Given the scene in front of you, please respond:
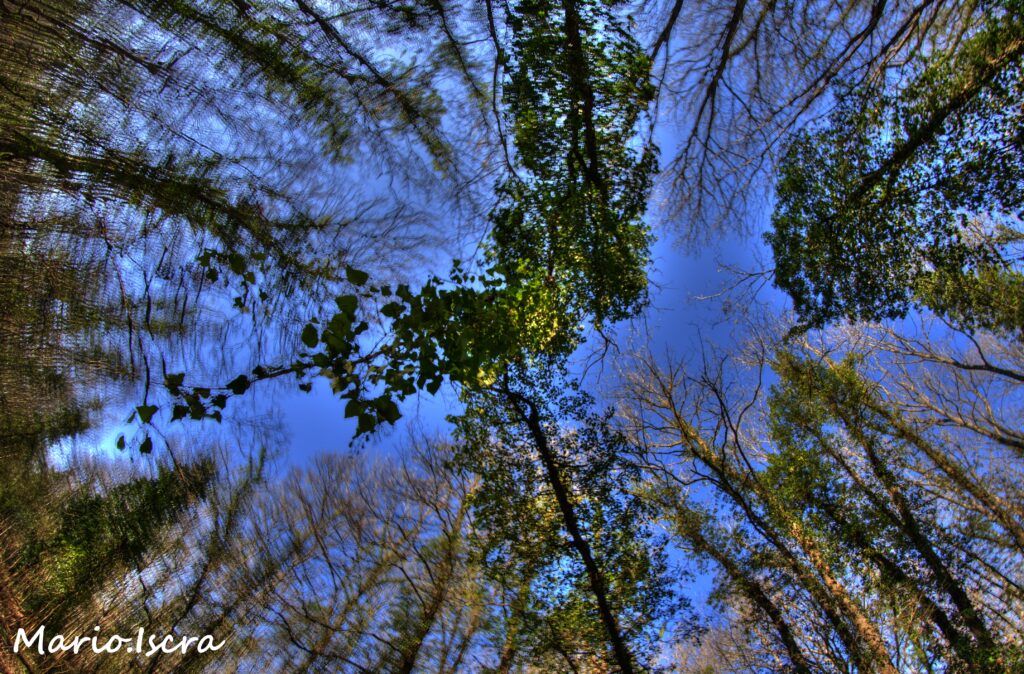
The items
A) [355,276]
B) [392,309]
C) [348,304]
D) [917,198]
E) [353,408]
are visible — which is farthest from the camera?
[917,198]

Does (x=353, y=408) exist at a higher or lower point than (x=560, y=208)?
lower

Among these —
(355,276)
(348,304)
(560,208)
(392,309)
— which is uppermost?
(560,208)

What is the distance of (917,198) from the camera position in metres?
4.83

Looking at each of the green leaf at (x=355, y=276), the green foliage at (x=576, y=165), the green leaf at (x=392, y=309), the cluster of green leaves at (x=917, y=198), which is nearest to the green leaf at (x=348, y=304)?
the green leaf at (x=392, y=309)

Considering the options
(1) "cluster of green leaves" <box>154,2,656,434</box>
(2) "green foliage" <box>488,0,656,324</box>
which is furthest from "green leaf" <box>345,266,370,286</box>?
(2) "green foliage" <box>488,0,656,324</box>

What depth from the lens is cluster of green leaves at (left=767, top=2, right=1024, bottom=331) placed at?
4289 millimetres

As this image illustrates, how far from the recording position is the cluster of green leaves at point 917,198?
169 inches

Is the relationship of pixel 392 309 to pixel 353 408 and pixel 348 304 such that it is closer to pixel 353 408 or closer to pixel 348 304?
pixel 348 304

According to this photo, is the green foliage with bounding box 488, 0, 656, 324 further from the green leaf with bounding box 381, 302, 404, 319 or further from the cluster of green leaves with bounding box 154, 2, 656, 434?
the green leaf with bounding box 381, 302, 404, 319

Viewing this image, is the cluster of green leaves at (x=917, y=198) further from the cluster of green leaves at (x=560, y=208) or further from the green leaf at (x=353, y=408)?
the green leaf at (x=353, y=408)

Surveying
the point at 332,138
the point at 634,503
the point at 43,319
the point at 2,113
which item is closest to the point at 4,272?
the point at 43,319

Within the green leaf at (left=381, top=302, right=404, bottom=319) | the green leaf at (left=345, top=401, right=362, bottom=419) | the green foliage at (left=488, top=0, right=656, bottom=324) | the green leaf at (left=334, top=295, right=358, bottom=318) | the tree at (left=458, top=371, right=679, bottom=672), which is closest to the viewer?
the green leaf at (left=345, top=401, right=362, bottom=419)

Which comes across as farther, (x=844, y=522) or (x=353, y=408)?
(x=844, y=522)

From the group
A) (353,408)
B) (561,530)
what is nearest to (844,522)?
(561,530)
